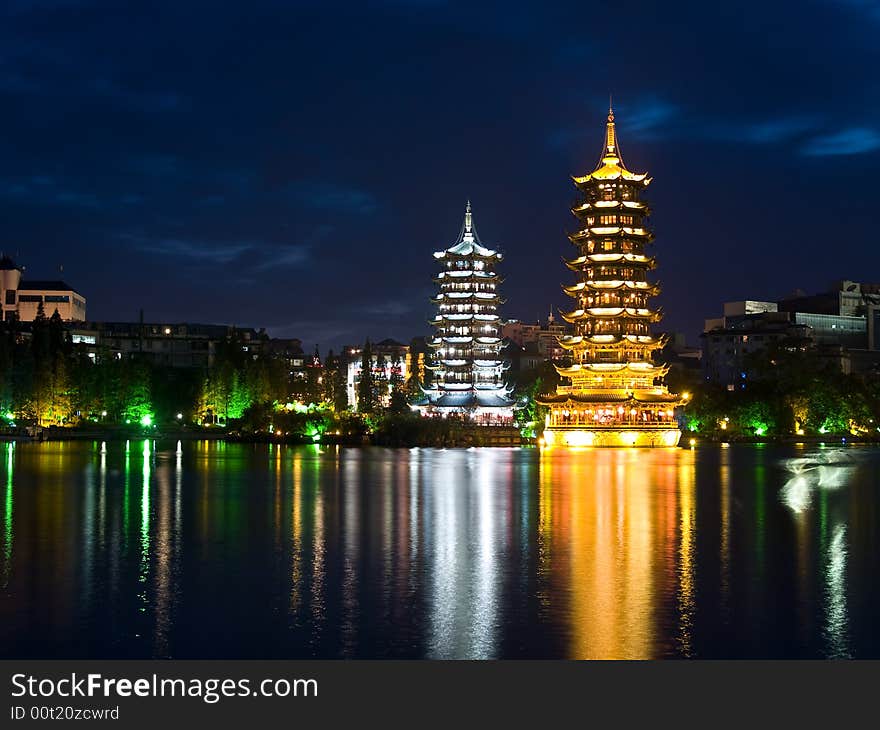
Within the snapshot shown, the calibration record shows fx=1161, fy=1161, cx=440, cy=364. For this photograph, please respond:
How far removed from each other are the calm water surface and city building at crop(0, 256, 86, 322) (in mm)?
114492

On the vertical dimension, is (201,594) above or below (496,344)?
below

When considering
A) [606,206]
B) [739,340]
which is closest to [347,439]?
[606,206]

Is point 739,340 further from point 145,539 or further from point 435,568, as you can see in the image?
point 435,568

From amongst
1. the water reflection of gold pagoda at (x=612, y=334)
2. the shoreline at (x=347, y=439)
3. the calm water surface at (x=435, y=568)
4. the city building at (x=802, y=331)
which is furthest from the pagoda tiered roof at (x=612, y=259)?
the calm water surface at (x=435, y=568)

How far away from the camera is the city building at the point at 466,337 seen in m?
121

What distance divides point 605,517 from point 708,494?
11518 millimetres

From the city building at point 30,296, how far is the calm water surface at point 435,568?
376ft

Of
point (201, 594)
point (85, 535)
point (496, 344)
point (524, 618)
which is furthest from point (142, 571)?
point (496, 344)

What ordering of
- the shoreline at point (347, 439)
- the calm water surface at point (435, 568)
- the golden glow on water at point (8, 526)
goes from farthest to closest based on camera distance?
the shoreline at point (347, 439) < the golden glow on water at point (8, 526) < the calm water surface at point (435, 568)

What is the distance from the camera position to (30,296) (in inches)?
6432

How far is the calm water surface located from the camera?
19156mm

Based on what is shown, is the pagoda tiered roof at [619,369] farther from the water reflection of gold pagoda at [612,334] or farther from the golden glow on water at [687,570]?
the golden glow on water at [687,570]

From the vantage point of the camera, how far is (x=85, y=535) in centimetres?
3191
